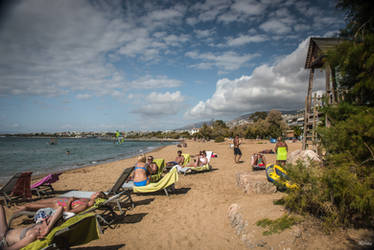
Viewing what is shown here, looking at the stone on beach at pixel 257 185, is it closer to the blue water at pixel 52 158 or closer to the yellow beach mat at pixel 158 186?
the yellow beach mat at pixel 158 186

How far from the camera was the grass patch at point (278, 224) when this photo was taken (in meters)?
2.99

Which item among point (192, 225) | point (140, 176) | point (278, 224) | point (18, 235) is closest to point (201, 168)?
point (140, 176)

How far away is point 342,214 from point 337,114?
154cm

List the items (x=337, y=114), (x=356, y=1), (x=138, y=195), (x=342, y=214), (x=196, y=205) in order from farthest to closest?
(x=138, y=195) < (x=196, y=205) < (x=337, y=114) < (x=356, y=1) < (x=342, y=214)

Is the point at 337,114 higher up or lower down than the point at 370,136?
higher up

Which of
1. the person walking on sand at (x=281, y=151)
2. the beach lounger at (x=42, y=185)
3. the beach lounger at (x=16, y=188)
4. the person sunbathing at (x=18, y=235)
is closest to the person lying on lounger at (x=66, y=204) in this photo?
the person sunbathing at (x=18, y=235)

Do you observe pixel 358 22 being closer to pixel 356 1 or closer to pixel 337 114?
pixel 356 1

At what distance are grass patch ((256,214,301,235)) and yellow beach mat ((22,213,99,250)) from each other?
2629 mm

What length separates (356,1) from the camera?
2916mm

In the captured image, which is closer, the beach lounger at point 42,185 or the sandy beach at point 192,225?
the sandy beach at point 192,225

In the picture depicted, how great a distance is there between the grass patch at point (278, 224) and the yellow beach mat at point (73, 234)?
2.63 m

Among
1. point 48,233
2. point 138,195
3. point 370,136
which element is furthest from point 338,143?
point 138,195

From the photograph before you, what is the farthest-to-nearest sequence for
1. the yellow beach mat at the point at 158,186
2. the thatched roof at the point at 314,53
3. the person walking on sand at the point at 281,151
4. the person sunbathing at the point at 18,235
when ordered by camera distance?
the person walking on sand at the point at 281,151, the thatched roof at the point at 314,53, the yellow beach mat at the point at 158,186, the person sunbathing at the point at 18,235

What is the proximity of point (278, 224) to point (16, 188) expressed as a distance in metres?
7.00
